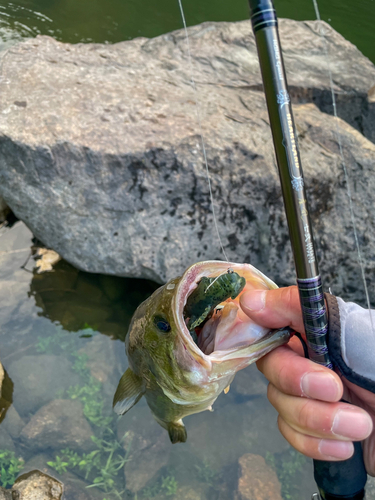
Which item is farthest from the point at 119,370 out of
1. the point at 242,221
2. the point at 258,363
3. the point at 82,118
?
the point at 82,118

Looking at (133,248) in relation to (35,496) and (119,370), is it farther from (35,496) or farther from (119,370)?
(35,496)


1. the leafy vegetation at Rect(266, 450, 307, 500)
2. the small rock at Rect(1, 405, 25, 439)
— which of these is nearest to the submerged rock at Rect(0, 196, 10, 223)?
the small rock at Rect(1, 405, 25, 439)

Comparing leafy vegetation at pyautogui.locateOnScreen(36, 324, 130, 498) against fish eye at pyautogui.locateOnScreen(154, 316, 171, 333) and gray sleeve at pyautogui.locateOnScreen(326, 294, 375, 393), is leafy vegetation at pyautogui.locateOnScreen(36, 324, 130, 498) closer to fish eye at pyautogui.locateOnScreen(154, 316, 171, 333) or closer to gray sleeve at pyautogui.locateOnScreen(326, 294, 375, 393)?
fish eye at pyautogui.locateOnScreen(154, 316, 171, 333)

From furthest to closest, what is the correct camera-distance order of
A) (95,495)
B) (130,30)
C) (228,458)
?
(130,30)
(228,458)
(95,495)

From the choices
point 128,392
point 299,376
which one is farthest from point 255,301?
point 128,392

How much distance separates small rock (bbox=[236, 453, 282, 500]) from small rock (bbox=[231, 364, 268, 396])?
0.45m

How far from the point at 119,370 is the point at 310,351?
2155 millimetres

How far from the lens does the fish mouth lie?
1.23 metres

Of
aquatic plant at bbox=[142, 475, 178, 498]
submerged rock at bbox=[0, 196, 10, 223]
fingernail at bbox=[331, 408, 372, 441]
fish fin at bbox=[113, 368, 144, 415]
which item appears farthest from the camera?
submerged rock at bbox=[0, 196, 10, 223]

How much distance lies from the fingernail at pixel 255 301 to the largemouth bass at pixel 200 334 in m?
0.04

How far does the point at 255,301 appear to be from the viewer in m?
1.33

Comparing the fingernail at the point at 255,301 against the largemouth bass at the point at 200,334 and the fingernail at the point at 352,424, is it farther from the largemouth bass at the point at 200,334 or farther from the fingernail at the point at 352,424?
the fingernail at the point at 352,424

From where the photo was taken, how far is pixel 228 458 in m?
2.77

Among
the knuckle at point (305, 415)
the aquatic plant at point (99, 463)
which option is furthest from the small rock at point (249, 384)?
the knuckle at point (305, 415)
